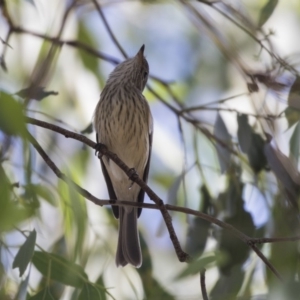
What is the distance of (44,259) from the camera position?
2.38m

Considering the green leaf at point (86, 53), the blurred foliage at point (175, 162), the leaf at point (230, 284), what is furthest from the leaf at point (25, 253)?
the green leaf at point (86, 53)

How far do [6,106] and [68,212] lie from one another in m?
0.94

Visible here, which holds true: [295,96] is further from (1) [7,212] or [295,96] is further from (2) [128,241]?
(1) [7,212]

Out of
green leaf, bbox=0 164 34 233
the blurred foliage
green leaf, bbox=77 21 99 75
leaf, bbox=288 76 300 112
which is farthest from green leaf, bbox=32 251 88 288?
green leaf, bbox=77 21 99 75

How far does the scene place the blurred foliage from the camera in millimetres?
2123

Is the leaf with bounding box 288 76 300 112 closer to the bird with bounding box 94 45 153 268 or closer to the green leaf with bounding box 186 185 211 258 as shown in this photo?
the green leaf with bounding box 186 185 211 258

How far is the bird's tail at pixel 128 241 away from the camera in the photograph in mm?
2839

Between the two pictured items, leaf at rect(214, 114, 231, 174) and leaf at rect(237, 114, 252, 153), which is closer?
leaf at rect(237, 114, 252, 153)

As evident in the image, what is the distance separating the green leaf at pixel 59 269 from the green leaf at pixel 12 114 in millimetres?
779

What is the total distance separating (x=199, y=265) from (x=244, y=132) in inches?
38.9

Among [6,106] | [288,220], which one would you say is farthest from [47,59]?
[288,220]

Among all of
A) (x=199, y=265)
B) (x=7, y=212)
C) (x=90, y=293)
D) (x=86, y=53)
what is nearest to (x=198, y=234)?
(x=90, y=293)

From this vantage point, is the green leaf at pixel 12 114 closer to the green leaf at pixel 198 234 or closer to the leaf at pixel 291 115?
the leaf at pixel 291 115

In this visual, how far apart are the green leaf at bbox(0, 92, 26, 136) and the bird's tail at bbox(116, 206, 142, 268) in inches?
54.3
